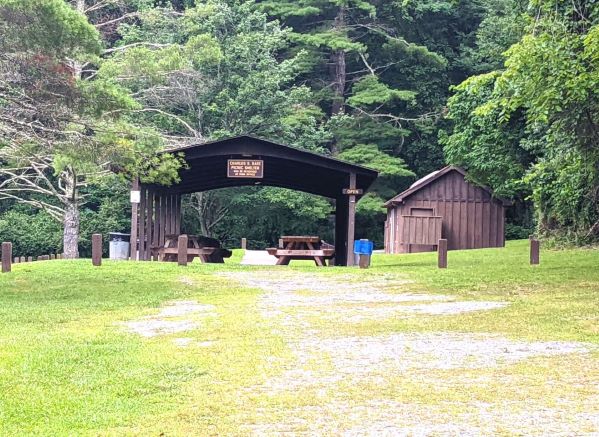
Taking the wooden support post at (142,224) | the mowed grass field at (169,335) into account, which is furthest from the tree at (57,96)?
the wooden support post at (142,224)

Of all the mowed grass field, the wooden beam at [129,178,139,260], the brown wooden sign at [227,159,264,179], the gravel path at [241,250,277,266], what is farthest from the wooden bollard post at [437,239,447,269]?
the wooden beam at [129,178,139,260]

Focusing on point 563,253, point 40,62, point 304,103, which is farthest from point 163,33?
point 40,62

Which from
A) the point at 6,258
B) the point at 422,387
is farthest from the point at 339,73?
the point at 422,387

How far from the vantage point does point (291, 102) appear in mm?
35875

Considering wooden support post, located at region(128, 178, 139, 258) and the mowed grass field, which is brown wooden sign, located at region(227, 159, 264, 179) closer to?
wooden support post, located at region(128, 178, 139, 258)

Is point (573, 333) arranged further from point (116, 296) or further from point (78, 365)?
point (116, 296)

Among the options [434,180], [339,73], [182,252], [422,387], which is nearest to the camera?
[422,387]

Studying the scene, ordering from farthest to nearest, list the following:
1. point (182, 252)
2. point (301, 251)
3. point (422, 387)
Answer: point (301, 251) → point (182, 252) → point (422, 387)

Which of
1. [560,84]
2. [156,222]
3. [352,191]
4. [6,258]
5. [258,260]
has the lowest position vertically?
[258,260]

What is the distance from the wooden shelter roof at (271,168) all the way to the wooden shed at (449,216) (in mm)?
7453

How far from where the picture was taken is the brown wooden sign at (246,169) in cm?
2117

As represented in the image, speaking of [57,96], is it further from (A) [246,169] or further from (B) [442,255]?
(B) [442,255]

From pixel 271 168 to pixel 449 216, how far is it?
11734mm

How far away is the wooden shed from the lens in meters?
33.0
